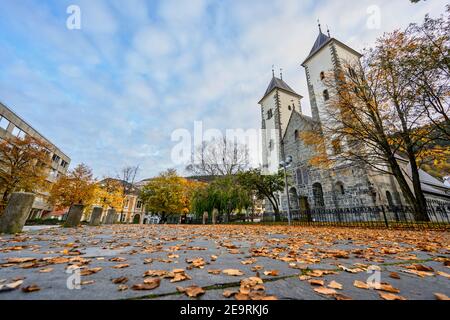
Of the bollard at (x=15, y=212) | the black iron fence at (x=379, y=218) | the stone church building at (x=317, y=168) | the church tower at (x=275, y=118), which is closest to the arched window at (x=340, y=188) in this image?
the stone church building at (x=317, y=168)

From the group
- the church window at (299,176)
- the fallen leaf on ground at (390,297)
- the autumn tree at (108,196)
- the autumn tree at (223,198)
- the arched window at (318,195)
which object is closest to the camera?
the fallen leaf on ground at (390,297)

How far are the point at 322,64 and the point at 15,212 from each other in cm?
2950

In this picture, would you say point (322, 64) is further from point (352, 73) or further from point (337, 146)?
point (337, 146)

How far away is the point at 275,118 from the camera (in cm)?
2933

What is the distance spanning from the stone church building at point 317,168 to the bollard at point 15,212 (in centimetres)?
1354

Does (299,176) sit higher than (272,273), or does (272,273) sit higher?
(299,176)

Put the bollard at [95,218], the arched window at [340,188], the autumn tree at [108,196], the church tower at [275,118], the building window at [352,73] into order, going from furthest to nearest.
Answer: the church tower at [275,118] < the autumn tree at [108,196] < the arched window at [340,188] < the building window at [352,73] < the bollard at [95,218]

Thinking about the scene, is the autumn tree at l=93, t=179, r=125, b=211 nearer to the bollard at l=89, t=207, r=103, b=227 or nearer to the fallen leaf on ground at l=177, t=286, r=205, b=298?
the bollard at l=89, t=207, r=103, b=227

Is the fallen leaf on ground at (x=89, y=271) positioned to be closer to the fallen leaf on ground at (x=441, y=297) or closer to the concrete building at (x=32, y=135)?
the fallen leaf on ground at (x=441, y=297)

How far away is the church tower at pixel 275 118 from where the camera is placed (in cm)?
2760

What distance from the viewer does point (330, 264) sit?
2447mm

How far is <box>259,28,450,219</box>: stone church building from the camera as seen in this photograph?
17812 millimetres

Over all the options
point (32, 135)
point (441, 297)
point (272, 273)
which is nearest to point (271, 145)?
point (272, 273)
